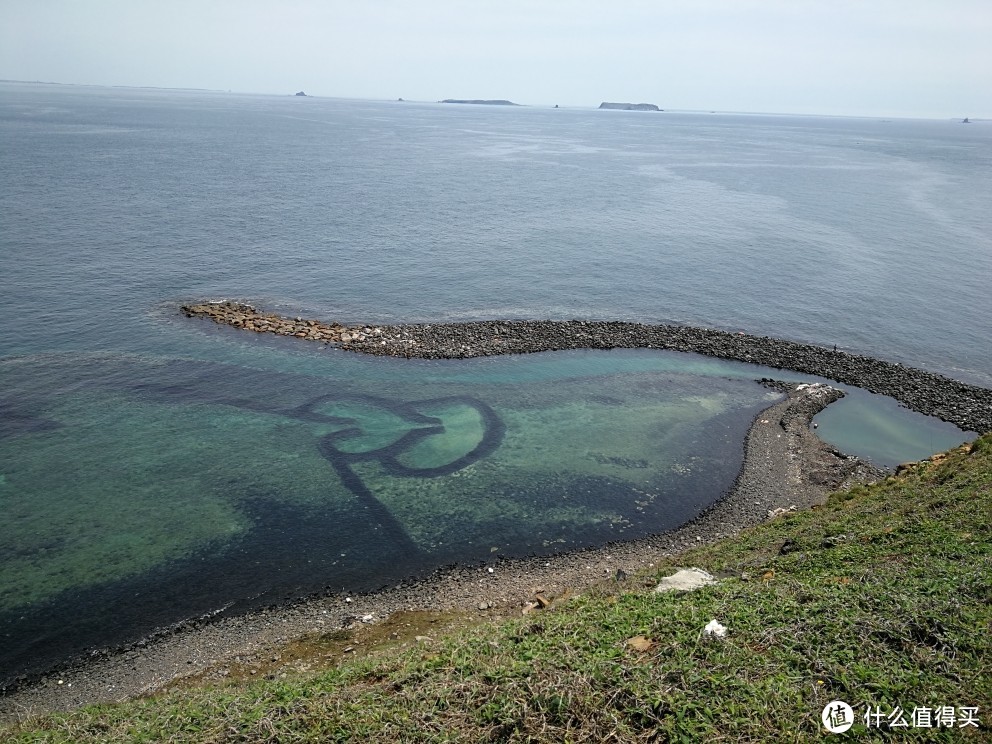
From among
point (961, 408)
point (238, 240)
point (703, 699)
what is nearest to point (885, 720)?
point (703, 699)

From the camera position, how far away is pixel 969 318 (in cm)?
5425

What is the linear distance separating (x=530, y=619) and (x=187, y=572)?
14.5 m

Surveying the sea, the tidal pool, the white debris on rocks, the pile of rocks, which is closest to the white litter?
the white debris on rocks

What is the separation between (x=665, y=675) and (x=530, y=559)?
42.0 feet

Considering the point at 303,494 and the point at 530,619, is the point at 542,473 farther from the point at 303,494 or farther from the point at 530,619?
the point at 530,619

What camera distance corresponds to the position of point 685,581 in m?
18.0

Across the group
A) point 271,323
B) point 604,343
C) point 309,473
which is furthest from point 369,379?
point 604,343

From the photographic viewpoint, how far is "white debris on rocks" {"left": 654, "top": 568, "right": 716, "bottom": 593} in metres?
17.3

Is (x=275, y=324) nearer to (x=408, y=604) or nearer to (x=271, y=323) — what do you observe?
(x=271, y=323)

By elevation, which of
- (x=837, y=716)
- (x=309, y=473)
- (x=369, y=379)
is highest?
(x=837, y=716)

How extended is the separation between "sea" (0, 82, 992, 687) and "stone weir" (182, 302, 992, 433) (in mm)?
1475

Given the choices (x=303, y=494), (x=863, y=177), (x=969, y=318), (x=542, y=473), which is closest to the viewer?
(x=303, y=494)

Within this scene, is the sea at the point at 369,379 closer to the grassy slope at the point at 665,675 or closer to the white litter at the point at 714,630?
the grassy slope at the point at 665,675

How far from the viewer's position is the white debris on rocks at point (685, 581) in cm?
1733
